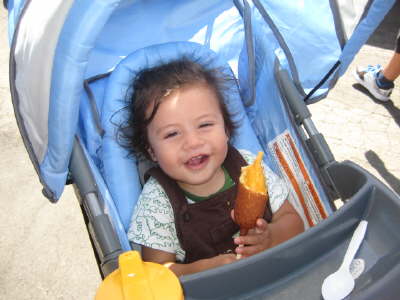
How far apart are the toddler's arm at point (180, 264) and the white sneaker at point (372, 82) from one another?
219 cm

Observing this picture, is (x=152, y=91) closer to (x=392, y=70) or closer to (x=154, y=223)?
(x=154, y=223)

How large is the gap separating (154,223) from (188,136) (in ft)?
0.98

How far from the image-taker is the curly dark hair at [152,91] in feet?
4.80

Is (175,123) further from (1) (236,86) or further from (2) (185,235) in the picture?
(1) (236,86)

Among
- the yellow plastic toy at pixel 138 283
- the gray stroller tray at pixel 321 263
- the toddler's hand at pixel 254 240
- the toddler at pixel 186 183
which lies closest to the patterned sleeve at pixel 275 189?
the toddler at pixel 186 183

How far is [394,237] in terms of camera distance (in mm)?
1012

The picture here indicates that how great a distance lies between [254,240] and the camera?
129 cm

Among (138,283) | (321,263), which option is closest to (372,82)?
(321,263)

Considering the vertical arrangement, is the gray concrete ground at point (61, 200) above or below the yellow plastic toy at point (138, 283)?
below

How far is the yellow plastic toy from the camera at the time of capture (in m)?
0.85

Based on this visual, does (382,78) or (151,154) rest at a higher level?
(151,154)

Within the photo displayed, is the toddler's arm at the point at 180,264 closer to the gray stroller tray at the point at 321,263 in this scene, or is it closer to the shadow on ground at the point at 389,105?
the gray stroller tray at the point at 321,263

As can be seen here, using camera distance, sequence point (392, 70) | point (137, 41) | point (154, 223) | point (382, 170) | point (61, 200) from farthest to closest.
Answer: point (392, 70)
point (382, 170)
point (61, 200)
point (137, 41)
point (154, 223)

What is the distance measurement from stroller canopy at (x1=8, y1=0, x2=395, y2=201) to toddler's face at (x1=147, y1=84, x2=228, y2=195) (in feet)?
0.88
